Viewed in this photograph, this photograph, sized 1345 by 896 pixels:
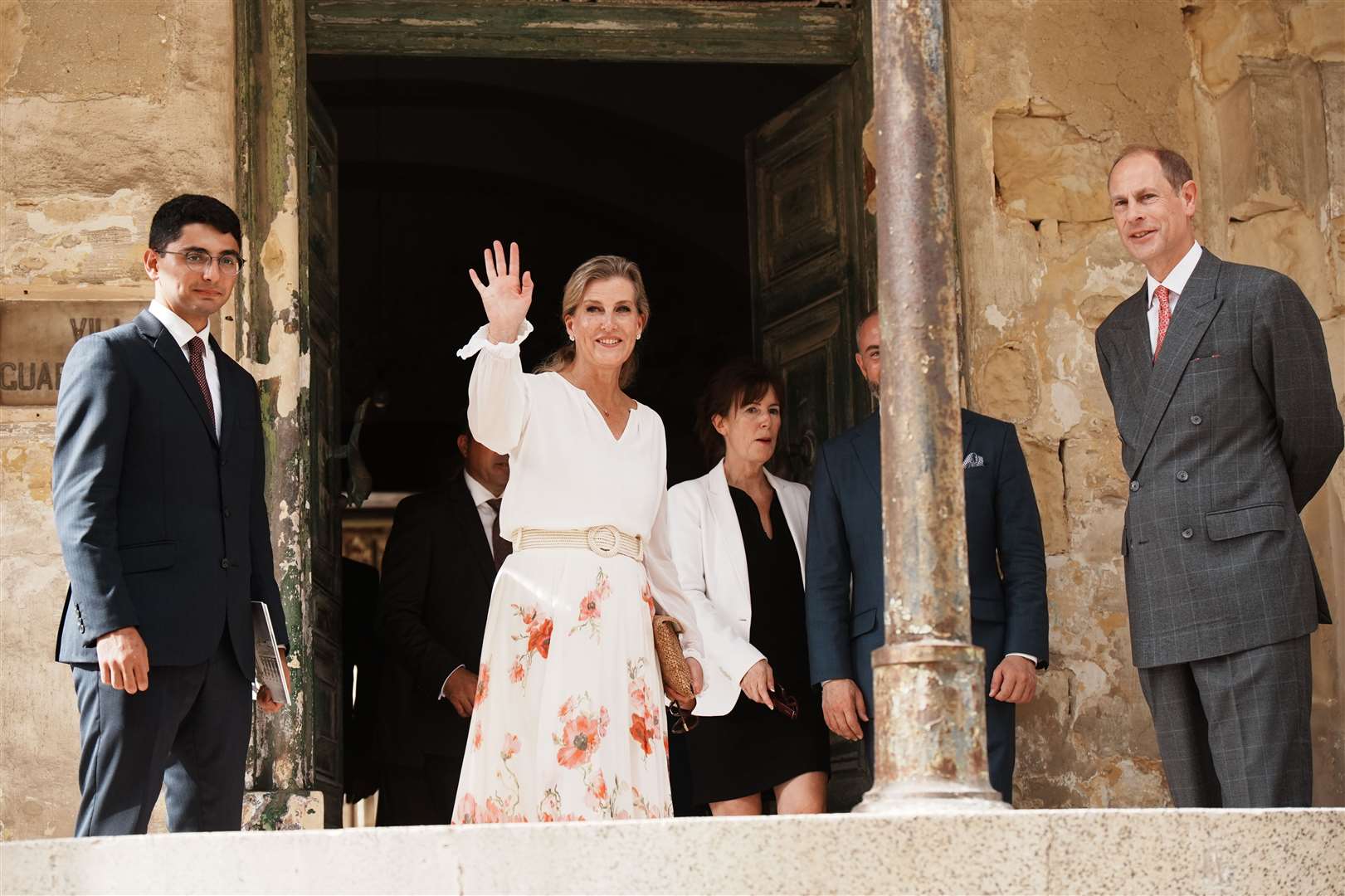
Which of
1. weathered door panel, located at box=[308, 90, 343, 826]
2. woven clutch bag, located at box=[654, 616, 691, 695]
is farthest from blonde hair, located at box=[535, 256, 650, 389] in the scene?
weathered door panel, located at box=[308, 90, 343, 826]

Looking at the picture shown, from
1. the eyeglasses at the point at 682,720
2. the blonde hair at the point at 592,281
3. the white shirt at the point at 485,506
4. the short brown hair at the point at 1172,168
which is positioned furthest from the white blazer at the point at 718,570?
the short brown hair at the point at 1172,168

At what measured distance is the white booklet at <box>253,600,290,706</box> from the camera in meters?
4.16

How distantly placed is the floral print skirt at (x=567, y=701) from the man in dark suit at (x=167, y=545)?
20.1 inches

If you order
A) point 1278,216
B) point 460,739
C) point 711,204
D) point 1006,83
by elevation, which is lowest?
point 460,739

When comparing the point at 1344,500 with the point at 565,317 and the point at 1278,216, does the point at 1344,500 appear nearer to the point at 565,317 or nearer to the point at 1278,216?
the point at 1278,216

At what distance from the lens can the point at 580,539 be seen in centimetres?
432

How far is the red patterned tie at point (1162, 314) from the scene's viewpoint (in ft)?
14.6

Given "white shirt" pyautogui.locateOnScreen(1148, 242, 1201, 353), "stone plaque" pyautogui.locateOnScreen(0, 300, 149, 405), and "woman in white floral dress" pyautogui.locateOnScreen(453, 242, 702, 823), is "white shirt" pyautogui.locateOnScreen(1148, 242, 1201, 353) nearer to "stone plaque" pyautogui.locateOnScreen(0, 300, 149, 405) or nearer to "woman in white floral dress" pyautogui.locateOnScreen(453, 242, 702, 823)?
"woman in white floral dress" pyautogui.locateOnScreen(453, 242, 702, 823)

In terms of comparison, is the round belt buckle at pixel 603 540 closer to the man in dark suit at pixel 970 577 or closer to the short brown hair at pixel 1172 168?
the man in dark suit at pixel 970 577

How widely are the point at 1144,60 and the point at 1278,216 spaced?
66 centimetres

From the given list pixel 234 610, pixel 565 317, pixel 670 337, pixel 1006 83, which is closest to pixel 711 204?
pixel 670 337

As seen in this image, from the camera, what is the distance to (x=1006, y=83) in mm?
5965

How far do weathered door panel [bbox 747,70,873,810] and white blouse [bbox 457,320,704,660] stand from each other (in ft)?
5.55

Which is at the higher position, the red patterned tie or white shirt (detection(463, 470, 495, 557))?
the red patterned tie
